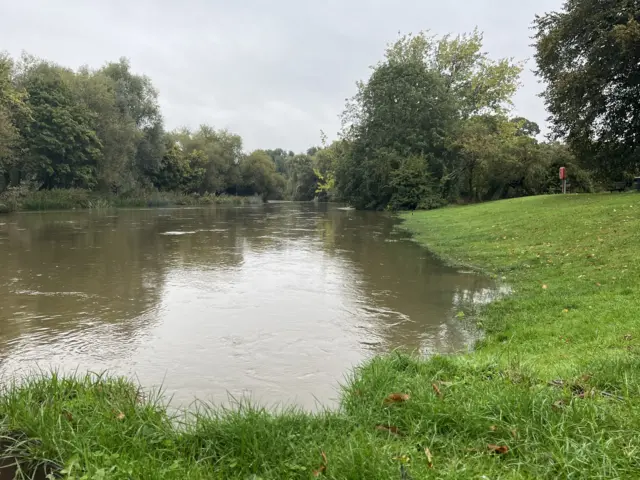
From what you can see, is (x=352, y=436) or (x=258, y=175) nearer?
(x=352, y=436)

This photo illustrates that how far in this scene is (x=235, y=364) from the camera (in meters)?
5.12

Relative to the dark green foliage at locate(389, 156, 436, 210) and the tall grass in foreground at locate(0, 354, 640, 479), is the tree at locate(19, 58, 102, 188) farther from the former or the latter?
the tall grass in foreground at locate(0, 354, 640, 479)

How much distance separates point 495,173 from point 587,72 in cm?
1729

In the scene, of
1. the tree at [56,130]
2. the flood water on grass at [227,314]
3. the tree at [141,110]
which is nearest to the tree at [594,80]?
the flood water on grass at [227,314]

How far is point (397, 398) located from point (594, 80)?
21.1 metres

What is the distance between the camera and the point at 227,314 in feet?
24.0

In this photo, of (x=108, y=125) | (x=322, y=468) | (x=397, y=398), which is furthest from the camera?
(x=108, y=125)

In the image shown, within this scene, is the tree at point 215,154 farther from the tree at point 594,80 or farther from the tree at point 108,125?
the tree at point 594,80

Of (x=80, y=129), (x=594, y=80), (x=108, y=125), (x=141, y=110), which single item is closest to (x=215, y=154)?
(x=141, y=110)

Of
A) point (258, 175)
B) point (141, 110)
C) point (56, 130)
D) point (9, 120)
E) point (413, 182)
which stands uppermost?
point (141, 110)

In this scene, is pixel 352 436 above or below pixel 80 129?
below

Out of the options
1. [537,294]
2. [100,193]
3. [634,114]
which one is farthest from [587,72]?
[100,193]

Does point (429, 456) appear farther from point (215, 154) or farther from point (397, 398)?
point (215, 154)

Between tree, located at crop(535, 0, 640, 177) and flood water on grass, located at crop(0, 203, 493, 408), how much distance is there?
12662mm
